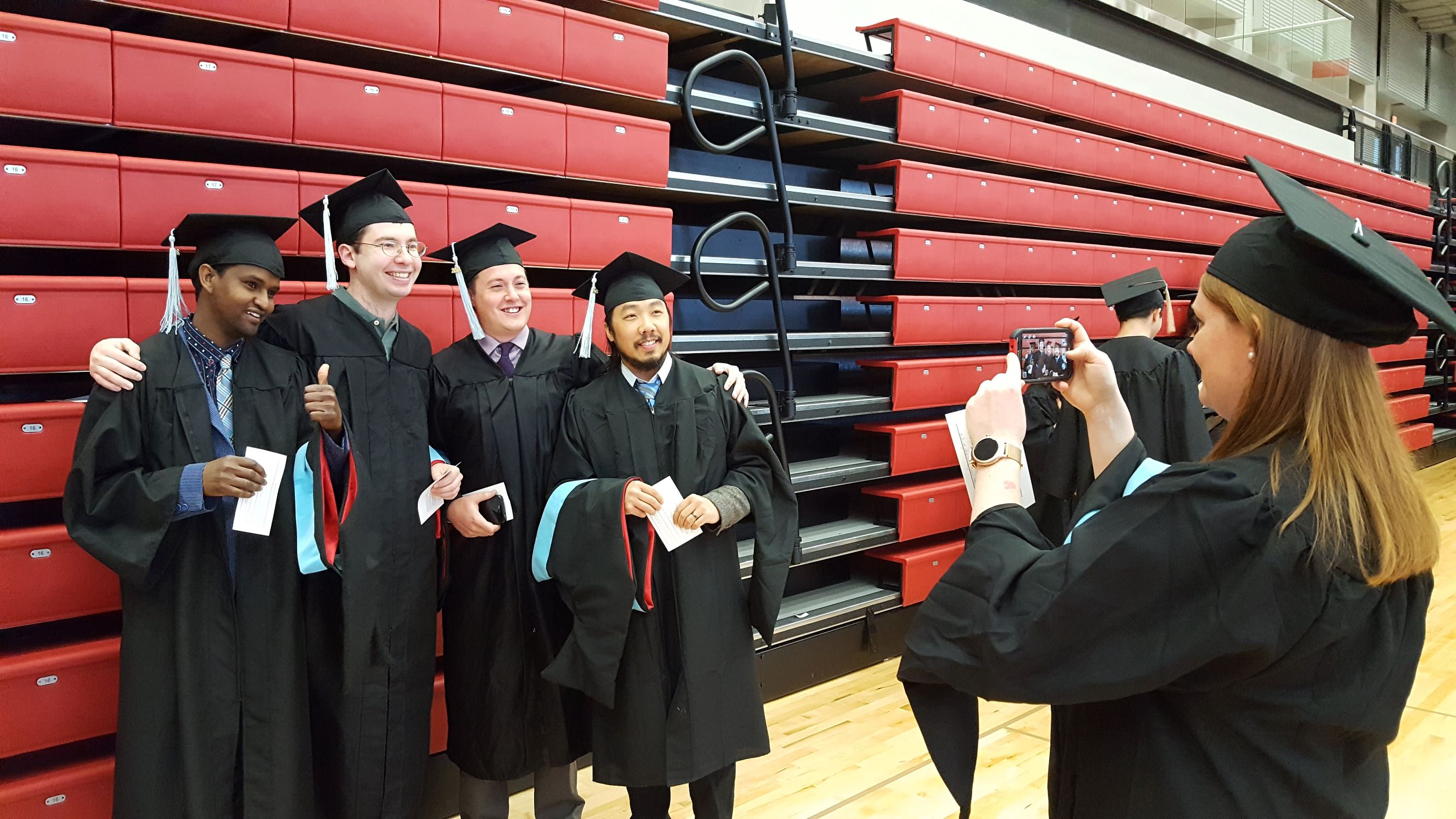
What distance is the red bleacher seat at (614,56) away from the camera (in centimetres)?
315

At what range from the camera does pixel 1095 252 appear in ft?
18.4

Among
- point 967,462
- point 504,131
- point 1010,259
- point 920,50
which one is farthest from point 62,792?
point 1010,259

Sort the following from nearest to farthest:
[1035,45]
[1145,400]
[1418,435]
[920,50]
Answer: [1145,400], [920,50], [1035,45], [1418,435]

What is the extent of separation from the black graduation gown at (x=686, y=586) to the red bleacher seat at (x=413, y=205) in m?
0.74

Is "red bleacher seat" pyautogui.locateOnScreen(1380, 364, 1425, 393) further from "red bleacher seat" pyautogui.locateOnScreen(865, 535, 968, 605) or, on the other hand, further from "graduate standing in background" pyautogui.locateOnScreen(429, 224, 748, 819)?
"graduate standing in background" pyautogui.locateOnScreen(429, 224, 748, 819)

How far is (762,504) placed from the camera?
2.54 metres

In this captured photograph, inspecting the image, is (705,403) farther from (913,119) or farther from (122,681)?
(913,119)

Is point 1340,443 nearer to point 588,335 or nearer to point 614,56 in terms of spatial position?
point 588,335

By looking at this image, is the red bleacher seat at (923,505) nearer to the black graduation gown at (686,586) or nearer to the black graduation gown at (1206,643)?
the black graduation gown at (686,586)

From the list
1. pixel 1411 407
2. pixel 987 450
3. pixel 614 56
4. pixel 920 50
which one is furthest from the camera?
pixel 1411 407

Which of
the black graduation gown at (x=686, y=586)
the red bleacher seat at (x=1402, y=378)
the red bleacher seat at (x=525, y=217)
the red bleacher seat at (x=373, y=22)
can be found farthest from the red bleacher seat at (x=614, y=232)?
the red bleacher seat at (x=1402, y=378)

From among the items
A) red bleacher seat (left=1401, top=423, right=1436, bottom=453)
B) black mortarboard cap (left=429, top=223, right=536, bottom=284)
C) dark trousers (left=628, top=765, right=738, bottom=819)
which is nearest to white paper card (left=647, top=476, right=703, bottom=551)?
dark trousers (left=628, top=765, right=738, bottom=819)

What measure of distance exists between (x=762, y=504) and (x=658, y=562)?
1.08 ft

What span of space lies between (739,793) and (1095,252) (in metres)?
4.03
